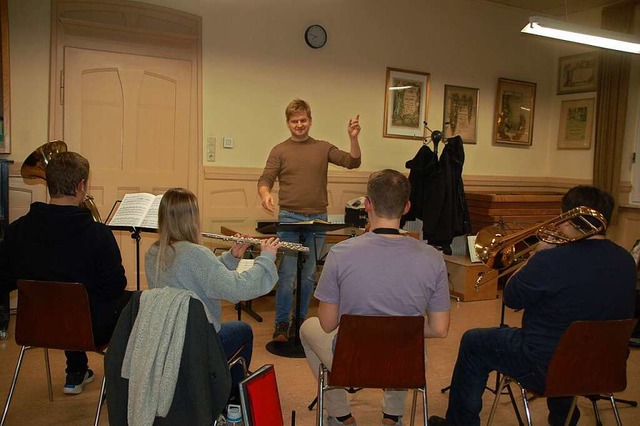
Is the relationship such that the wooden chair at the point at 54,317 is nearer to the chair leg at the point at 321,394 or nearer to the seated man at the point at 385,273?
the chair leg at the point at 321,394

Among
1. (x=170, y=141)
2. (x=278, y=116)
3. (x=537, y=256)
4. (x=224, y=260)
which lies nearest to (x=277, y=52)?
(x=278, y=116)

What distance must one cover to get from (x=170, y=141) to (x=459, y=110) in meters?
3.20

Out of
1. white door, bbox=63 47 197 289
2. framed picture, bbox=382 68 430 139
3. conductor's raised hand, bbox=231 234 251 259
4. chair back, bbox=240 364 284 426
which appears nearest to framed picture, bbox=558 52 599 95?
framed picture, bbox=382 68 430 139

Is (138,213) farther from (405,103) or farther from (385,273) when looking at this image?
(405,103)

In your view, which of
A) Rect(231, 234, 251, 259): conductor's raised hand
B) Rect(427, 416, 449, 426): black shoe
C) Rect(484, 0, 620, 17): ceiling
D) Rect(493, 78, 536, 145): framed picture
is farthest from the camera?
Rect(493, 78, 536, 145): framed picture

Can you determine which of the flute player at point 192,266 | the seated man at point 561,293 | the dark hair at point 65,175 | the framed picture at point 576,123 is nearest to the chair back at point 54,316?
the flute player at point 192,266

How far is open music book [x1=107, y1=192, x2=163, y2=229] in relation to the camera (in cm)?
296

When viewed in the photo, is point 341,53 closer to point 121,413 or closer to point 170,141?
point 170,141

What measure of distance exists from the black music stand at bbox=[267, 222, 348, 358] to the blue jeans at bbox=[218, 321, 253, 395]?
108cm

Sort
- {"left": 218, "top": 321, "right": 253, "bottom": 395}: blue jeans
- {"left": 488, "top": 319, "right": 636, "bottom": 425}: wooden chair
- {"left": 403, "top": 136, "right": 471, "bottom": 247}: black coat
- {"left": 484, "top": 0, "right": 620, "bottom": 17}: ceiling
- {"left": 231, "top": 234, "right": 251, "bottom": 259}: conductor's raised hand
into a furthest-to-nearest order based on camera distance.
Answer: {"left": 484, "top": 0, "right": 620, "bottom": 17}: ceiling
{"left": 403, "top": 136, "right": 471, "bottom": 247}: black coat
{"left": 231, "top": 234, "right": 251, "bottom": 259}: conductor's raised hand
{"left": 218, "top": 321, "right": 253, "bottom": 395}: blue jeans
{"left": 488, "top": 319, "right": 636, "bottom": 425}: wooden chair

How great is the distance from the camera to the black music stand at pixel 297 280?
3.43m

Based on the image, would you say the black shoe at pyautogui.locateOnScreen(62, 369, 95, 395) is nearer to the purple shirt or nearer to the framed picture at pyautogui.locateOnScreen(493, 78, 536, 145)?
the purple shirt

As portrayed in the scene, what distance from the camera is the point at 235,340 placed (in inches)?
94.3

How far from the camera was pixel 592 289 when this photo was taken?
208 centimetres
